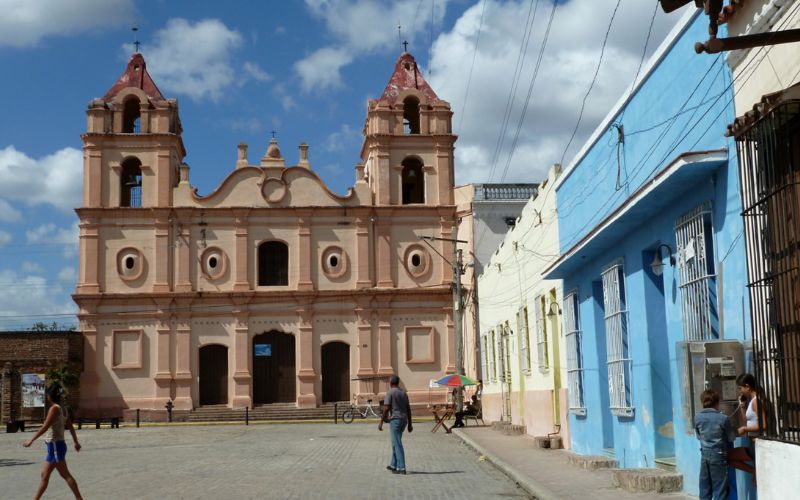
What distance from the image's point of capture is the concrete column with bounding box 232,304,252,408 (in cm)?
3991

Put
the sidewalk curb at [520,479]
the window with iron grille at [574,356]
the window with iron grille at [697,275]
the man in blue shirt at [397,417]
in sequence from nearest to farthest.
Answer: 1. the window with iron grille at [697,275]
2. the sidewalk curb at [520,479]
3. the man in blue shirt at [397,417]
4. the window with iron grille at [574,356]

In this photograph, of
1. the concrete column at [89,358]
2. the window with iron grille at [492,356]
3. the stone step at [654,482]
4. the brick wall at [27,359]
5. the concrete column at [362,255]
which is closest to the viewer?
the stone step at [654,482]

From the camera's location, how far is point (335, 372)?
A: 41.1m

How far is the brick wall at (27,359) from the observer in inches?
1494

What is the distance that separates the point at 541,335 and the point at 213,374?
2367cm

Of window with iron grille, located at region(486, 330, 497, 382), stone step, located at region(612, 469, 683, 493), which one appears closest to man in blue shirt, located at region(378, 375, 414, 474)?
stone step, located at region(612, 469, 683, 493)

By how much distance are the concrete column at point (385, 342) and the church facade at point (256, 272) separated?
5cm

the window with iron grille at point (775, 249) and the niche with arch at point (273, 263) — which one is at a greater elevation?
the niche with arch at point (273, 263)

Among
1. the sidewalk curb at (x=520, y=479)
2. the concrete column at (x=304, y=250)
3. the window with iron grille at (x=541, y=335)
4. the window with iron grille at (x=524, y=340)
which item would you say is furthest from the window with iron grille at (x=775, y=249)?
the concrete column at (x=304, y=250)

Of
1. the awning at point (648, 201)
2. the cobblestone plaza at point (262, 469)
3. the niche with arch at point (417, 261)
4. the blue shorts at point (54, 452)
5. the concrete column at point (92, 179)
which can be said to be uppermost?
the concrete column at point (92, 179)

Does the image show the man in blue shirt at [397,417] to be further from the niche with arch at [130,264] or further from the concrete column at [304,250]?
the niche with arch at [130,264]

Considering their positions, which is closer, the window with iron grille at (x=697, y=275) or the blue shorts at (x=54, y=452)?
the window with iron grille at (x=697, y=275)

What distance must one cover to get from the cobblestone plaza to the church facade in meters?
12.8

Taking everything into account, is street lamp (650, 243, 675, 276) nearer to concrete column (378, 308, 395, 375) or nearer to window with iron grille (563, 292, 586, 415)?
window with iron grille (563, 292, 586, 415)
